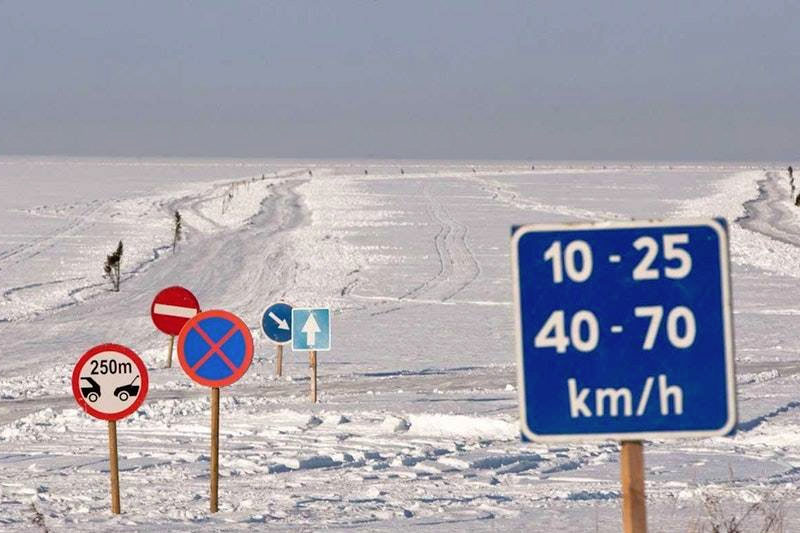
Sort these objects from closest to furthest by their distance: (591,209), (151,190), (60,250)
Answer: (60,250) < (591,209) < (151,190)

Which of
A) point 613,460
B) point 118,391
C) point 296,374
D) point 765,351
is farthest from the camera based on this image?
point 765,351

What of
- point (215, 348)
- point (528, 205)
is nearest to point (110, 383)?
point (215, 348)

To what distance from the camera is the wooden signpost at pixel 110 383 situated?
1139 centimetres

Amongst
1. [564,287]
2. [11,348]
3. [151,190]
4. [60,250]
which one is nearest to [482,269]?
[60,250]

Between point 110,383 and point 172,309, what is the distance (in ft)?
31.5

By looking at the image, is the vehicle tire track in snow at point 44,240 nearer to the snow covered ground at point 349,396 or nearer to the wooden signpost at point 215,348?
the snow covered ground at point 349,396

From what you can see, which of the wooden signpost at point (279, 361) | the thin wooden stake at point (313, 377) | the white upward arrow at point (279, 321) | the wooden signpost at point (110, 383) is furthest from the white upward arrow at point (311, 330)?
the wooden signpost at point (110, 383)

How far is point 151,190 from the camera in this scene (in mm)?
98625

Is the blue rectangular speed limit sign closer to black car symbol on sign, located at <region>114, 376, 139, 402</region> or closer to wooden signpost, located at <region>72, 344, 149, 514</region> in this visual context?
wooden signpost, located at <region>72, 344, 149, 514</region>

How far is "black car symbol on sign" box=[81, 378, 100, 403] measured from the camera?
11.4m

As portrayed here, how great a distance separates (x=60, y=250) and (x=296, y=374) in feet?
95.0

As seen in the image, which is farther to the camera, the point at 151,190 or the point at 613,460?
the point at 151,190

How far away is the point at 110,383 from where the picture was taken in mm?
11445

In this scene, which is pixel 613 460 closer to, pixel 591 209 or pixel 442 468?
pixel 442 468
